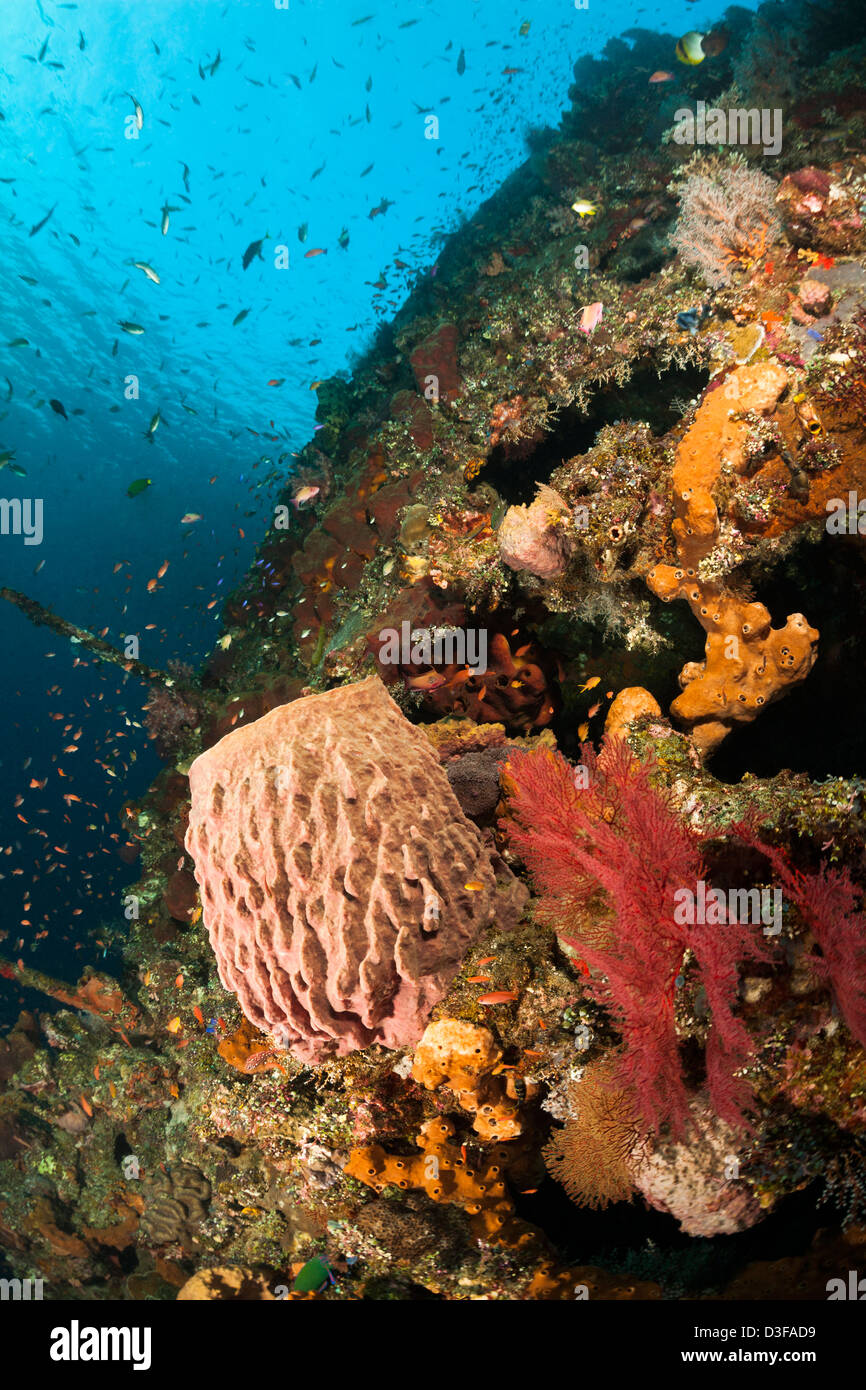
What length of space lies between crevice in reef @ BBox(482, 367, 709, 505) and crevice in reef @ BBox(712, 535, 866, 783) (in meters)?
2.42

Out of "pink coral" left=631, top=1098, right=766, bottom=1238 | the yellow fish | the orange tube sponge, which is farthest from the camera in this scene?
the yellow fish

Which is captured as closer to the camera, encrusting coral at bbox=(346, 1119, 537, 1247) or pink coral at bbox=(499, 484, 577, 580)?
encrusting coral at bbox=(346, 1119, 537, 1247)

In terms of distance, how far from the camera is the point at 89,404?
37.3 metres

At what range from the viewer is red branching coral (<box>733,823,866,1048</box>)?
8.64 feet

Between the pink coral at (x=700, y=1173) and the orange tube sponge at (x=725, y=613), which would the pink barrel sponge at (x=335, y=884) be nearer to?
the pink coral at (x=700, y=1173)

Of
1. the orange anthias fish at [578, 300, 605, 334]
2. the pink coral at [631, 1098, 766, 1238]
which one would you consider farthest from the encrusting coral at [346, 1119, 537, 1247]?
the orange anthias fish at [578, 300, 605, 334]

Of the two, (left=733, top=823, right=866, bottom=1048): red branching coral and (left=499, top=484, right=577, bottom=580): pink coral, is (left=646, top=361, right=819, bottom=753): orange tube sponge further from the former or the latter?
(left=733, top=823, right=866, bottom=1048): red branching coral

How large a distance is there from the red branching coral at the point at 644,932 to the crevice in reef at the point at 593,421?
4660mm

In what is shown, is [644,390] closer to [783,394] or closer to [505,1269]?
[783,394]

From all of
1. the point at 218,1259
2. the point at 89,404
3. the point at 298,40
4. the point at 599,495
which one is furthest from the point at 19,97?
the point at 218,1259

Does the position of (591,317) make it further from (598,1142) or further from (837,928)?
(598,1142)

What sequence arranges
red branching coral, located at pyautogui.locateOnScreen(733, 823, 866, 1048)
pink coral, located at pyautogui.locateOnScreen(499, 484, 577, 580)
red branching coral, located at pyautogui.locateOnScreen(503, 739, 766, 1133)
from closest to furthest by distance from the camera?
red branching coral, located at pyautogui.locateOnScreen(733, 823, 866, 1048), red branching coral, located at pyautogui.locateOnScreen(503, 739, 766, 1133), pink coral, located at pyautogui.locateOnScreen(499, 484, 577, 580)

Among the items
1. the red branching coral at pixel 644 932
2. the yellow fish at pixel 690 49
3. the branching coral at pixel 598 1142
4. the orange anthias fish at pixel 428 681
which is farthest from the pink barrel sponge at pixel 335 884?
the yellow fish at pixel 690 49

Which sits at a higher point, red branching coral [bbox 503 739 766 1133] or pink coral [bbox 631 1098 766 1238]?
red branching coral [bbox 503 739 766 1133]
